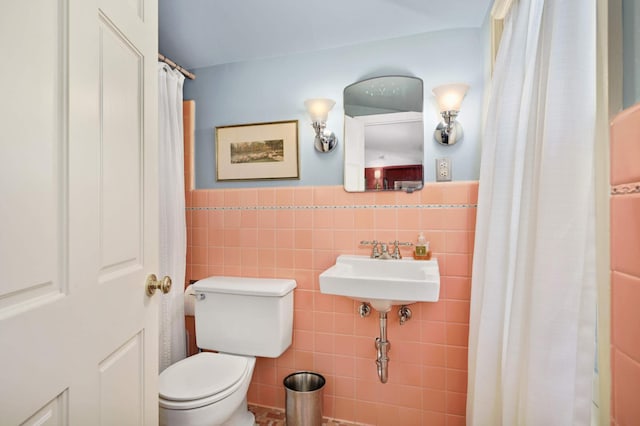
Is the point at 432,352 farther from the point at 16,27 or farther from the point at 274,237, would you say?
the point at 16,27

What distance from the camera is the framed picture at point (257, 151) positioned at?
202 cm

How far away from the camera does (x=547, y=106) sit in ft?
2.80

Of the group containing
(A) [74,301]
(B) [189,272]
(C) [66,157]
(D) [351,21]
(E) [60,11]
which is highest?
(D) [351,21]

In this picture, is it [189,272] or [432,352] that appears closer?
[432,352]

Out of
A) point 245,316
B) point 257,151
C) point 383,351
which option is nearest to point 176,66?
point 257,151

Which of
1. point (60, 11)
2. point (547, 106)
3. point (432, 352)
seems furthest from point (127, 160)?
point (432, 352)

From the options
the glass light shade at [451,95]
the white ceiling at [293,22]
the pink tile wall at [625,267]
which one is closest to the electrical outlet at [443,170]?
the glass light shade at [451,95]

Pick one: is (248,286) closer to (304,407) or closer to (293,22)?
(304,407)

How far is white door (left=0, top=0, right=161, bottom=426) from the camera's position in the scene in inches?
21.0

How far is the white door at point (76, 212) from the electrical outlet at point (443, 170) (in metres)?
1.36

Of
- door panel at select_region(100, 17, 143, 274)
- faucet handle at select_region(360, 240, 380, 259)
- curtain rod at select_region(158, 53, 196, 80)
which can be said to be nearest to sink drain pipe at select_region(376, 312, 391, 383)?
faucet handle at select_region(360, 240, 380, 259)

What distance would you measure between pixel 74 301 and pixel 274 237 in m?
1.35

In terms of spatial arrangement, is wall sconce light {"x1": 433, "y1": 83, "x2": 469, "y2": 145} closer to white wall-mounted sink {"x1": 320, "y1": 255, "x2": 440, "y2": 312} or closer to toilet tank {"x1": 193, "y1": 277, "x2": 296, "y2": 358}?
white wall-mounted sink {"x1": 320, "y1": 255, "x2": 440, "y2": 312}

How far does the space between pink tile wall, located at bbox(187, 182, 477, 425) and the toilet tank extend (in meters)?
0.17
